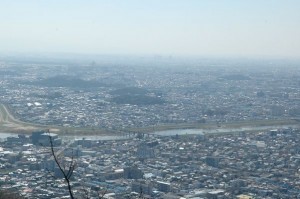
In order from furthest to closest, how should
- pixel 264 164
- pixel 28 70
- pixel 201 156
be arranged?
pixel 28 70
pixel 201 156
pixel 264 164

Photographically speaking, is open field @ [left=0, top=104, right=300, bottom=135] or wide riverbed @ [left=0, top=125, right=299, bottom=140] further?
open field @ [left=0, top=104, right=300, bottom=135]

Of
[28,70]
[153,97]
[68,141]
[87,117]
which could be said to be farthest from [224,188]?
[28,70]

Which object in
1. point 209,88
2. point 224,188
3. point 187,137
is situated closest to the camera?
point 224,188

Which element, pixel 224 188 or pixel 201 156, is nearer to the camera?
pixel 224 188

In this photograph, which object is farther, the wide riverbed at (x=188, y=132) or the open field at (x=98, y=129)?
the open field at (x=98, y=129)

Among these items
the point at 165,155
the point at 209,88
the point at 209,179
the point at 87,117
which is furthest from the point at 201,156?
the point at 209,88

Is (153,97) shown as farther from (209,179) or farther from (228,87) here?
(209,179)
